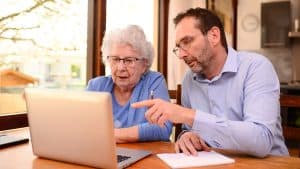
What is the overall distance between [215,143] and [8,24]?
136 centimetres

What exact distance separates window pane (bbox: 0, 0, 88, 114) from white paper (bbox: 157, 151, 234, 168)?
109 centimetres

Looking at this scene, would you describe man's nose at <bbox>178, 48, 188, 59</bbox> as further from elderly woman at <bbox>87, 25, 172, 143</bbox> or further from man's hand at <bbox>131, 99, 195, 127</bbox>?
man's hand at <bbox>131, 99, 195, 127</bbox>

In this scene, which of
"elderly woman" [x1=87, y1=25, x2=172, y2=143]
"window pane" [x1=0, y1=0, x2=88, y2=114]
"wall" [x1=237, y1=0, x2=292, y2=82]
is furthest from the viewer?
"wall" [x1=237, y1=0, x2=292, y2=82]

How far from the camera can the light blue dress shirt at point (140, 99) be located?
1.44 meters

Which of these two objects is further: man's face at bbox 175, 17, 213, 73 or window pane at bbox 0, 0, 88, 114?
window pane at bbox 0, 0, 88, 114

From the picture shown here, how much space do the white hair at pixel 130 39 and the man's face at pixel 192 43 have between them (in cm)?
25

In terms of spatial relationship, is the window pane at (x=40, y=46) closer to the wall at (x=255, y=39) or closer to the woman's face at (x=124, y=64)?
the woman's face at (x=124, y=64)

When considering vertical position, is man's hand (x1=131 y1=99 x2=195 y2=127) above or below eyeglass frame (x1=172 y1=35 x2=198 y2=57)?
below

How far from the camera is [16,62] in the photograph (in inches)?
78.7

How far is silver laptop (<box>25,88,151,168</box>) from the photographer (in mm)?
900

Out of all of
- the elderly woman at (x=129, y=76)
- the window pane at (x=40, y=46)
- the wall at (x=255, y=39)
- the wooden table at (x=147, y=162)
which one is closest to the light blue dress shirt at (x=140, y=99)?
the elderly woman at (x=129, y=76)

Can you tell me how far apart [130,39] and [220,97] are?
487 mm

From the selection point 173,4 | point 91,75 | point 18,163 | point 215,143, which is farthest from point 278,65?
point 18,163

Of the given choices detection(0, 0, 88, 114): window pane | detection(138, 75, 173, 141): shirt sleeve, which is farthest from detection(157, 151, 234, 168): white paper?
detection(0, 0, 88, 114): window pane
